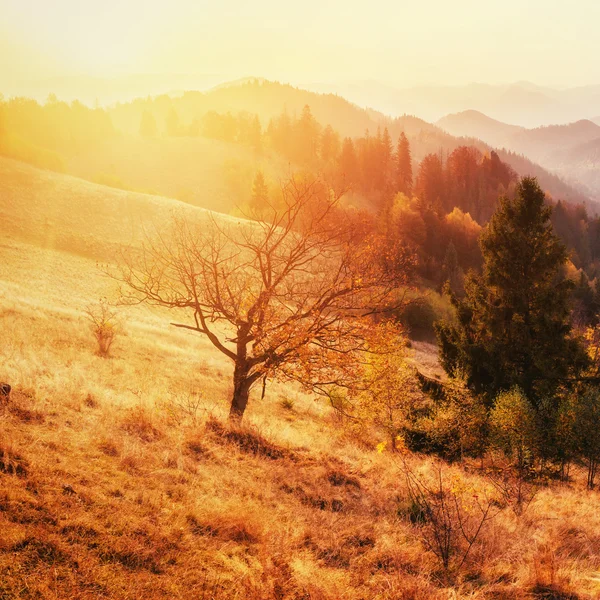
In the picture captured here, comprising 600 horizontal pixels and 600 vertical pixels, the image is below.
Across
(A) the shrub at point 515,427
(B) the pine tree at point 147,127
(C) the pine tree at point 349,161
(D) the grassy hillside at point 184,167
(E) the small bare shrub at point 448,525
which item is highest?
(B) the pine tree at point 147,127

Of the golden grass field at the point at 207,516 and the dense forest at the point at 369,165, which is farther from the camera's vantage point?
the dense forest at the point at 369,165

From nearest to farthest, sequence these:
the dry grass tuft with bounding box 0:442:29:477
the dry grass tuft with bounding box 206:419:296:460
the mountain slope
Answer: the dry grass tuft with bounding box 0:442:29:477
the dry grass tuft with bounding box 206:419:296:460
the mountain slope

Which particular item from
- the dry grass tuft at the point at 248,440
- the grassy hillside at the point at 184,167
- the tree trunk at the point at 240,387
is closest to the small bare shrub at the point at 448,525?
the dry grass tuft at the point at 248,440

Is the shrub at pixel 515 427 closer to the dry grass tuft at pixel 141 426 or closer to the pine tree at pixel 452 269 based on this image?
the dry grass tuft at pixel 141 426

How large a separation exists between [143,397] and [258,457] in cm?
503

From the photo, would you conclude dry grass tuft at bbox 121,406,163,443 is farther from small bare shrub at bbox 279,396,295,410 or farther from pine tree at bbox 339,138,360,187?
pine tree at bbox 339,138,360,187

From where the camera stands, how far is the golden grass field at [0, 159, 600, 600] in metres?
4.69

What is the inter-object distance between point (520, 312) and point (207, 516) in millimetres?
22136

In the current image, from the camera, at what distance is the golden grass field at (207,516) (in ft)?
15.4

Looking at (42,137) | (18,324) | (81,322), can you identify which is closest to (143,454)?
(18,324)

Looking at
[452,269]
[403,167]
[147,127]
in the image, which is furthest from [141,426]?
[147,127]

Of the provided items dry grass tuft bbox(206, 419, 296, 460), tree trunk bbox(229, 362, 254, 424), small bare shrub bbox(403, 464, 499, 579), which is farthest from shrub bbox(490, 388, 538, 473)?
tree trunk bbox(229, 362, 254, 424)

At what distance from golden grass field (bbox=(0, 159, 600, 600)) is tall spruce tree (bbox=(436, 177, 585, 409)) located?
8.46 metres

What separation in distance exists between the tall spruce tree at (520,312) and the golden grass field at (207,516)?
846cm
